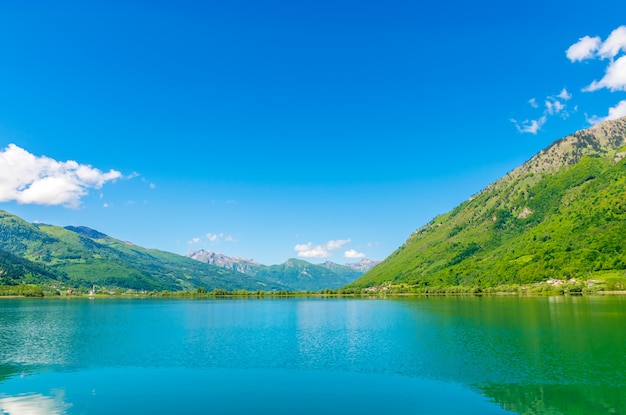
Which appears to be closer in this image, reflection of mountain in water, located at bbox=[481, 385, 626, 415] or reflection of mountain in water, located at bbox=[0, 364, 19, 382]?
reflection of mountain in water, located at bbox=[481, 385, 626, 415]

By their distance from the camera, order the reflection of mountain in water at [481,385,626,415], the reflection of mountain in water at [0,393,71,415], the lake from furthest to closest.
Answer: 1. the lake
2. the reflection of mountain in water at [0,393,71,415]
3. the reflection of mountain in water at [481,385,626,415]

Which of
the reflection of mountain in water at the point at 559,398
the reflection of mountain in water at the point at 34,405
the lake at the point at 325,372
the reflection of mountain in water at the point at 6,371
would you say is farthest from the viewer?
the reflection of mountain in water at the point at 6,371

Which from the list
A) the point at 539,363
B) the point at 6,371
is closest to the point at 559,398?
the point at 539,363

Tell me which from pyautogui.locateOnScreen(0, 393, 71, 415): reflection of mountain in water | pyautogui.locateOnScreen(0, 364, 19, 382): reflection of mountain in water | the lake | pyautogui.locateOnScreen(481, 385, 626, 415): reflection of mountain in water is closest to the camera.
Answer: pyautogui.locateOnScreen(481, 385, 626, 415): reflection of mountain in water

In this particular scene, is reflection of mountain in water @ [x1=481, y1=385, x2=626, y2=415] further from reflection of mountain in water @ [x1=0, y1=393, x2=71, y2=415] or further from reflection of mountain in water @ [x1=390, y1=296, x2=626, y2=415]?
reflection of mountain in water @ [x1=0, y1=393, x2=71, y2=415]

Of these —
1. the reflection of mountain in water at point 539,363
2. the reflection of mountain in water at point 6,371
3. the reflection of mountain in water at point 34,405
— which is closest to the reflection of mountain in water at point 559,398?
the reflection of mountain in water at point 539,363

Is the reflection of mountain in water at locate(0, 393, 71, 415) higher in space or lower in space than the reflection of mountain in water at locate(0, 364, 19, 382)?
higher

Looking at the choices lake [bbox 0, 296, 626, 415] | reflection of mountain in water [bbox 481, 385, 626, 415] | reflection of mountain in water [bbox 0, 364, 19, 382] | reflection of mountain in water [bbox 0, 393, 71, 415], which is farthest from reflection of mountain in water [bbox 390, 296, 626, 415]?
reflection of mountain in water [bbox 0, 364, 19, 382]

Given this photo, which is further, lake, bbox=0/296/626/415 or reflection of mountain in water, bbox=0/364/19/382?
reflection of mountain in water, bbox=0/364/19/382

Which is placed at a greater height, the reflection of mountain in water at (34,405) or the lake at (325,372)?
the reflection of mountain in water at (34,405)

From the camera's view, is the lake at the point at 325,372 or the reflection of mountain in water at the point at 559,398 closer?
the reflection of mountain in water at the point at 559,398

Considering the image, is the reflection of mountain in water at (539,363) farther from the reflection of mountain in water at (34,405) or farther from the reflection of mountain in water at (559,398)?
the reflection of mountain in water at (34,405)

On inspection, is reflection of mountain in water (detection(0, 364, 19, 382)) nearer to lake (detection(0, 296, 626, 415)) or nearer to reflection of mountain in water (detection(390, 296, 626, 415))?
lake (detection(0, 296, 626, 415))

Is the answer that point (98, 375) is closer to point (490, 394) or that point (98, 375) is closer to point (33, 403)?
point (33, 403)
